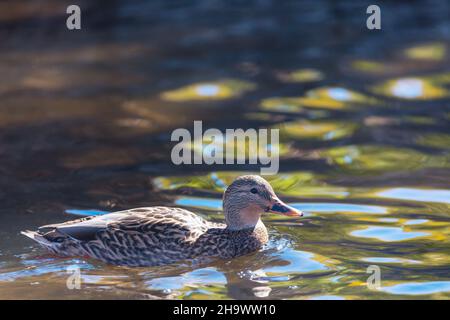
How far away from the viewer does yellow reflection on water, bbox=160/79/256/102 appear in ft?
48.9

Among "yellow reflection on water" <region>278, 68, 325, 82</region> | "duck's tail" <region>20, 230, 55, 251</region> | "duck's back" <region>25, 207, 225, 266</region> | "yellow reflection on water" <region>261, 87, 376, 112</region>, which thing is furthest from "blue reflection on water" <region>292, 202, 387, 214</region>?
"yellow reflection on water" <region>278, 68, 325, 82</region>

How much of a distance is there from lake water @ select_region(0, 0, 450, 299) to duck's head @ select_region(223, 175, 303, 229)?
334 mm

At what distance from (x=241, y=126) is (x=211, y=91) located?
6.52 feet

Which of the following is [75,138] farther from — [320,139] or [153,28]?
[153,28]

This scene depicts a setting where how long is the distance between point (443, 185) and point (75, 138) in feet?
16.5

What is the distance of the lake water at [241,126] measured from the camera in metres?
8.87

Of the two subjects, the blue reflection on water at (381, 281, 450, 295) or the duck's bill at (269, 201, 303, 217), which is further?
the duck's bill at (269, 201, 303, 217)

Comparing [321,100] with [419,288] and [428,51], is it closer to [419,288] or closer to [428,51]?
[428,51]

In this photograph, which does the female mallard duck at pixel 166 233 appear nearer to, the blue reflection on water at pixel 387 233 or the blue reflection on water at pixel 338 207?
the blue reflection on water at pixel 387 233

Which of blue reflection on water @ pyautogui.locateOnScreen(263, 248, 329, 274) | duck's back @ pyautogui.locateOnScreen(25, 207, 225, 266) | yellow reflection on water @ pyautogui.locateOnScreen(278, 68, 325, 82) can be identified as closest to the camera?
blue reflection on water @ pyautogui.locateOnScreen(263, 248, 329, 274)

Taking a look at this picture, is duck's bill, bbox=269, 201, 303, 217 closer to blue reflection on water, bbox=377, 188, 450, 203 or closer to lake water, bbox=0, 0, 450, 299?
lake water, bbox=0, 0, 450, 299

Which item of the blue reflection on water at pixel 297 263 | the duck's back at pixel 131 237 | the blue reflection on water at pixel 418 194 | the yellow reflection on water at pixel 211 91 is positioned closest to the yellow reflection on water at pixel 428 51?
the yellow reflection on water at pixel 211 91

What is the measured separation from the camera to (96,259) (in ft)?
30.5

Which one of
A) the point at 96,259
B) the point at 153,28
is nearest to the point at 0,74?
the point at 153,28
